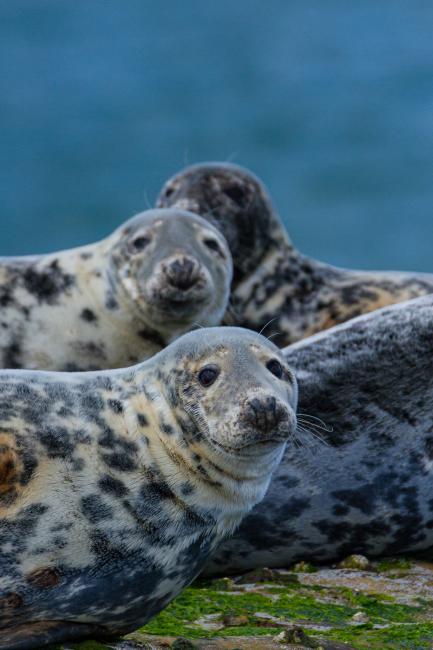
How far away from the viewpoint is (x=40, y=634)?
203 inches

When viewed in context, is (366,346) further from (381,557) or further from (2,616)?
(2,616)

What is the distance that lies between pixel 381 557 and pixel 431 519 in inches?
10.6

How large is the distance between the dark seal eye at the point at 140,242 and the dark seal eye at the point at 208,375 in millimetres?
2770

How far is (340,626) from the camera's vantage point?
595cm

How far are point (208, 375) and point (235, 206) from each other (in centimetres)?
434

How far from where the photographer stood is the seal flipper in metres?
5.11

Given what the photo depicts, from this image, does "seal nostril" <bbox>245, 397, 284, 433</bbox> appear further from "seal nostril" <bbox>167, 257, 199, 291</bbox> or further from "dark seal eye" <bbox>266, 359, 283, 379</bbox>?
"seal nostril" <bbox>167, 257, 199, 291</bbox>

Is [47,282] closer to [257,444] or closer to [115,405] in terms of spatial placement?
[115,405]

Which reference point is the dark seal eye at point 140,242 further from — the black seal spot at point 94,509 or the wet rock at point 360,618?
the black seal spot at point 94,509

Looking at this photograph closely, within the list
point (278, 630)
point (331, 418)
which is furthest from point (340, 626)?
point (331, 418)

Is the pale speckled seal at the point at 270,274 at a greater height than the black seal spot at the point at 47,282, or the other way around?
the pale speckled seal at the point at 270,274

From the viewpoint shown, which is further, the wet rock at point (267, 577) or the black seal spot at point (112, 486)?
the wet rock at point (267, 577)

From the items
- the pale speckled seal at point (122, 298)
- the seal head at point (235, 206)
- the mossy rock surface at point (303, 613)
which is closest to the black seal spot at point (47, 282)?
the pale speckled seal at point (122, 298)

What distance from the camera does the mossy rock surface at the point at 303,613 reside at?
5469 mm
